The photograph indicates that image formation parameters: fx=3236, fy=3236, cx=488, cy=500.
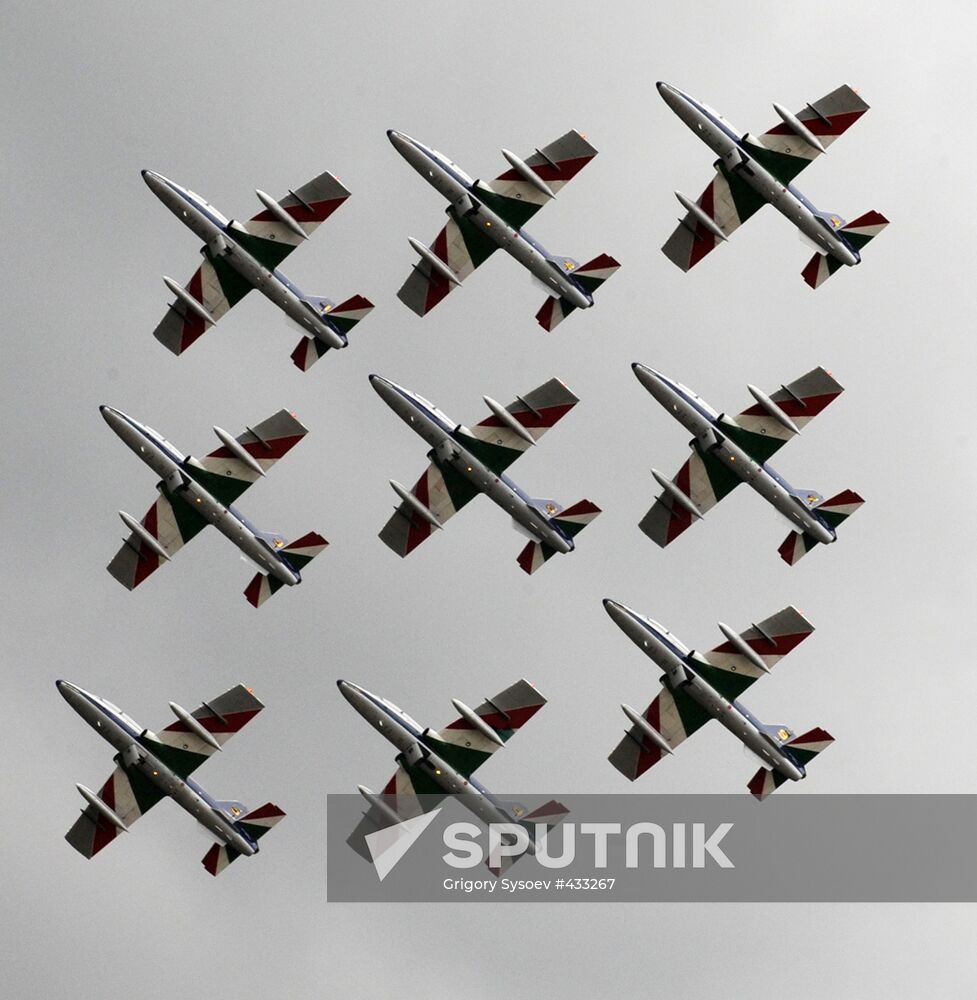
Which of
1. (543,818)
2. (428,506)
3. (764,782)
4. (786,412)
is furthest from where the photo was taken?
(428,506)

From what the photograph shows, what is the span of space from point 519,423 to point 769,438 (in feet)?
34.4

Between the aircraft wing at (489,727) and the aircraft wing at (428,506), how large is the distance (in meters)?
8.21

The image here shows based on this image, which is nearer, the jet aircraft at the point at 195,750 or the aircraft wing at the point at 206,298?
the jet aircraft at the point at 195,750

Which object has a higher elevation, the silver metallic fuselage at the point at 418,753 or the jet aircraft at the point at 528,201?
the jet aircraft at the point at 528,201

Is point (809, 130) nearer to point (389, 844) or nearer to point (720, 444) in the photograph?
point (720, 444)

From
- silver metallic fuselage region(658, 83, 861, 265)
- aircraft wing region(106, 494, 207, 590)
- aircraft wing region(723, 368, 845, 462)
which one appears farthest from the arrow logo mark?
silver metallic fuselage region(658, 83, 861, 265)

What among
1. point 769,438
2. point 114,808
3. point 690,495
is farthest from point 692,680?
point 114,808

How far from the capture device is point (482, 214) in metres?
136

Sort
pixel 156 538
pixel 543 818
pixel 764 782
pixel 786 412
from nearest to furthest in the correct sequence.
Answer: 1. pixel 543 818
2. pixel 764 782
3. pixel 786 412
4. pixel 156 538

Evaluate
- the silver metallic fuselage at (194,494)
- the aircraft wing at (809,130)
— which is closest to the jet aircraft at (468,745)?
the silver metallic fuselage at (194,494)

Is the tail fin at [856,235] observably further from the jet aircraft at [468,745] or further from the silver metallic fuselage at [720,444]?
the jet aircraft at [468,745]

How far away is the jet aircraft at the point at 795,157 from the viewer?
135625mm

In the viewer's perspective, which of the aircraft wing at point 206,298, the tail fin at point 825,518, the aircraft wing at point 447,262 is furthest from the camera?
the aircraft wing at point 206,298

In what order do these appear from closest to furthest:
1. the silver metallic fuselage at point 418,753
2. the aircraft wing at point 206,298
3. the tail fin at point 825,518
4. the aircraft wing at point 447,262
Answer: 1. the silver metallic fuselage at point 418,753
2. the tail fin at point 825,518
3. the aircraft wing at point 447,262
4. the aircraft wing at point 206,298
